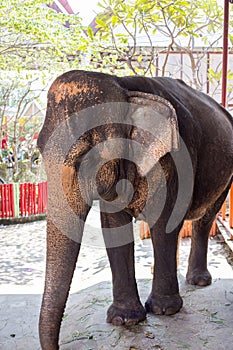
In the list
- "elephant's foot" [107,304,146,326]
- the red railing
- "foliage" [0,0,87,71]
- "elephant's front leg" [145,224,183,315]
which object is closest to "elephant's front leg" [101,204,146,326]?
"elephant's foot" [107,304,146,326]

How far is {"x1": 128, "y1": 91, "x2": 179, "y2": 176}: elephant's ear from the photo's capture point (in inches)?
94.7

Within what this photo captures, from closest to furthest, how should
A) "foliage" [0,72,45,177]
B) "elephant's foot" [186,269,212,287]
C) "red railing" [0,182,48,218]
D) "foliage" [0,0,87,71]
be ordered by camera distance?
"elephant's foot" [186,269,212,287], "foliage" [0,0,87,71], "red railing" [0,182,48,218], "foliage" [0,72,45,177]

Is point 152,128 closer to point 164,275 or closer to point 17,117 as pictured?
point 164,275

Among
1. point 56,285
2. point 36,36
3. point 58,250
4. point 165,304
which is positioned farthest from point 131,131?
point 36,36

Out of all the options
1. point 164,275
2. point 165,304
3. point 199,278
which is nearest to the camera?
point 164,275

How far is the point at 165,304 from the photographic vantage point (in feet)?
10.1

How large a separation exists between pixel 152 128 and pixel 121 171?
274 millimetres

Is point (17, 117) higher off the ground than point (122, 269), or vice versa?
point (17, 117)

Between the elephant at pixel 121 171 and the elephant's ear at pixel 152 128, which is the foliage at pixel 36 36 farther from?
the elephant's ear at pixel 152 128

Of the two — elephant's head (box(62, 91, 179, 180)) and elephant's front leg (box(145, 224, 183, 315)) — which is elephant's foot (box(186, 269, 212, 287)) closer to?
elephant's front leg (box(145, 224, 183, 315))

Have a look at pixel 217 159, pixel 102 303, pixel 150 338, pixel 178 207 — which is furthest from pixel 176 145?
pixel 102 303

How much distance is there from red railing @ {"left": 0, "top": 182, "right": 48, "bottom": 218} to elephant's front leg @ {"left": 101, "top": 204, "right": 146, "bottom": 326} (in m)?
6.03

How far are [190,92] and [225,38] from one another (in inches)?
59.2

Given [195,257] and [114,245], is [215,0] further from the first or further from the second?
[114,245]
